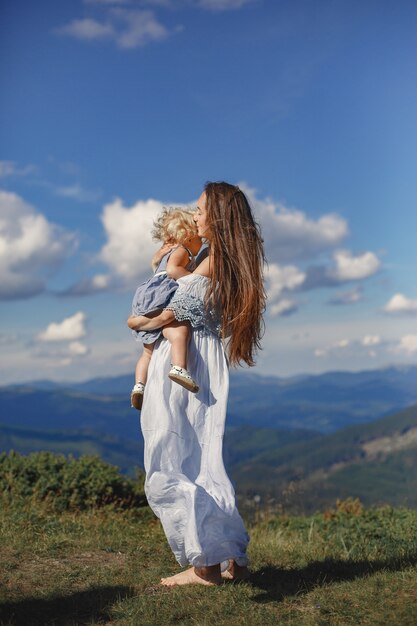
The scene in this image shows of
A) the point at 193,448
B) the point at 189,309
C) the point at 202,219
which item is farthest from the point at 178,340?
the point at 202,219

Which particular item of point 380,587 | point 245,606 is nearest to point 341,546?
point 380,587

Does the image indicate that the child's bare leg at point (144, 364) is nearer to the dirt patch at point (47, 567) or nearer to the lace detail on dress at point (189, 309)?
the lace detail on dress at point (189, 309)

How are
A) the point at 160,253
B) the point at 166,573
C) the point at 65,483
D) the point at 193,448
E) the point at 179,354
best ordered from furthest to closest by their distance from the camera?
the point at 65,483 → the point at 166,573 → the point at 160,253 → the point at 193,448 → the point at 179,354

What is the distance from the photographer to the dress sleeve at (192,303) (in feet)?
18.3

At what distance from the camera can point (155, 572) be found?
6500 mm

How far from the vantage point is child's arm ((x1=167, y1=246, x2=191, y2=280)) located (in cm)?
566

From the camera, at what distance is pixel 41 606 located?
5598 millimetres

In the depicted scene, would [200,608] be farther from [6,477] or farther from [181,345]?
[6,477]

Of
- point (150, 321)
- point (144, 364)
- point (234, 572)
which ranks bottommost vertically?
point (234, 572)

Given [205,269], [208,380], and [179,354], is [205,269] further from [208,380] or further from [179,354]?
[208,380]

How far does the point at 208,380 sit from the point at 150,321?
24.8 inches

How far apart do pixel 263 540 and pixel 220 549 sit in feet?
11.9

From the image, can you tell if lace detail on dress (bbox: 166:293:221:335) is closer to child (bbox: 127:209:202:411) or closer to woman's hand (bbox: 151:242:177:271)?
child (bbox: 127:209:202:411)

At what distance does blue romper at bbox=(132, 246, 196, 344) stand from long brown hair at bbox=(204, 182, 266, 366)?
Answer: 295mm
